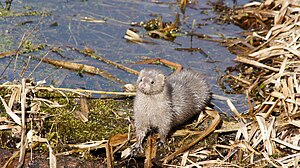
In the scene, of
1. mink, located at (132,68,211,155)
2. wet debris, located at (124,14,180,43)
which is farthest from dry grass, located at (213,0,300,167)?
wet debris, located at (124,14,180,43)

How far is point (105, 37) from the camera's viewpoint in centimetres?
776

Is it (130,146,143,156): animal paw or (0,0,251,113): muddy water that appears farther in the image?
(0,0,251,113): muddy water

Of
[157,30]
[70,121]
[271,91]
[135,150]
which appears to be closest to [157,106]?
[135,150]

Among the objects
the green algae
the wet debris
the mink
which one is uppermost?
the wet debris

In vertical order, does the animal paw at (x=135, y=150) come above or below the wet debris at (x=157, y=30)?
below

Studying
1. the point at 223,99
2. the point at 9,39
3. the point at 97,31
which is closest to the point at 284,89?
the point at 223,99

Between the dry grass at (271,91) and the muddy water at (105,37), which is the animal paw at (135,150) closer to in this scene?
the dry grass at (271,91)

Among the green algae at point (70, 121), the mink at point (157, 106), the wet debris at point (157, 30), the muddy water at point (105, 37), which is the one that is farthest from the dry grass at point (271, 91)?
the green algae at point (70, 121)

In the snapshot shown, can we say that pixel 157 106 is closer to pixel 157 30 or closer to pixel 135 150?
pixel 135 150

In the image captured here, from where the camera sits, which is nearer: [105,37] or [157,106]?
[157,106]

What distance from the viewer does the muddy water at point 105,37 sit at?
662 cm

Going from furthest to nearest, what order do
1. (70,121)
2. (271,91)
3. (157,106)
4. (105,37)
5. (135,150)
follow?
(105,37) → (271,91) → (70,121) → (157,106) → (135,150)

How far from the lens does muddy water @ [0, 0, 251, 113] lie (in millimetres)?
6617

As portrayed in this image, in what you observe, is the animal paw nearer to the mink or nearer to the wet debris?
the mink
